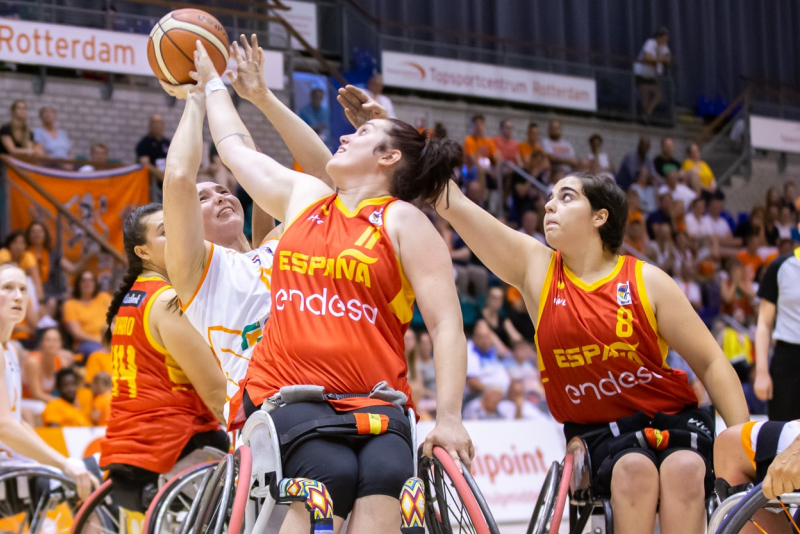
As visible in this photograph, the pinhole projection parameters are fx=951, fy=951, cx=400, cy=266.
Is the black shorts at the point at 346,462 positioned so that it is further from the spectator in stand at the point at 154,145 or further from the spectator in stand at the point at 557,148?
the spectator in stand at the point at 557,148

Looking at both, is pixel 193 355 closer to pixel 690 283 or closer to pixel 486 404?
pixel 486 404

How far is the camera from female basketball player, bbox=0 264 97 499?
4.33 metres

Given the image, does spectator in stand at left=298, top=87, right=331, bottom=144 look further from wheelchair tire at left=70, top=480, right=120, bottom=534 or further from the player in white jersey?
the player in white jersey

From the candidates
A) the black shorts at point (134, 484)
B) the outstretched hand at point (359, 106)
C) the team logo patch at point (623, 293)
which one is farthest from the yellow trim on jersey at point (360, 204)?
the black shorts at point (134, 484)

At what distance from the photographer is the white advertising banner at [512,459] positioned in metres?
7.75

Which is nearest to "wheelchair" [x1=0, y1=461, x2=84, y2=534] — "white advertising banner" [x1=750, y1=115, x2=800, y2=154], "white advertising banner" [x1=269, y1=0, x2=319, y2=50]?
"white advertising banner" [x1=269, y1=0, x2=319, y2=50]

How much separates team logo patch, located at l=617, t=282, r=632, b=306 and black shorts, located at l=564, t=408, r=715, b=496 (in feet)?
1.32

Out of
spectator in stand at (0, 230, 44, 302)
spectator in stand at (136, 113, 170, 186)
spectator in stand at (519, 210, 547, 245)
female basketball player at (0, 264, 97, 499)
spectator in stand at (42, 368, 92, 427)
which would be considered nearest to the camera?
female basketball player at (0, 264, 97, 499)

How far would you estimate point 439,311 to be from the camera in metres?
2.72

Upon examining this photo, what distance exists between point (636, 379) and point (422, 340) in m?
5.57

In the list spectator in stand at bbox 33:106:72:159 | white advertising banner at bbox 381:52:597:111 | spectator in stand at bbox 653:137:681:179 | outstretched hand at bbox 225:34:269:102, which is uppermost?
white advertising banner at bbox 381:52:597:111

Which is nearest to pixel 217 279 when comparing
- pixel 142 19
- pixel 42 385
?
pixel 42 385

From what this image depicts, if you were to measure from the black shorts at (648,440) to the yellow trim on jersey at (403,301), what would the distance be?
0.97 metres

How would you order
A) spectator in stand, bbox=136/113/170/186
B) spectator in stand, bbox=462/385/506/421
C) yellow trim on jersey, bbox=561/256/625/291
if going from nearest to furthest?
1. yellow trim on jersey, bbox=561/256/625/291
2. spectator in stand, bbox=462/385/506/421
3. spectator in stand, bbox=136/113/170/186
